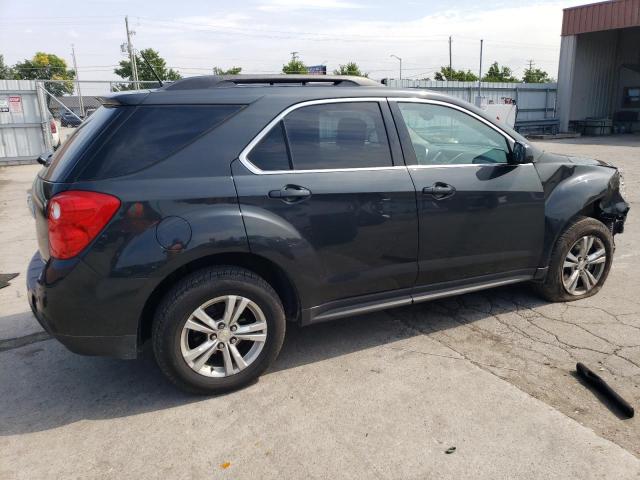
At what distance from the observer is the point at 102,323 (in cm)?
288

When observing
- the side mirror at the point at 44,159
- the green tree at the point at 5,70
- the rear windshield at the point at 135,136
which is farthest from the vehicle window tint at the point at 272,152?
the green tree at the point at 5,70

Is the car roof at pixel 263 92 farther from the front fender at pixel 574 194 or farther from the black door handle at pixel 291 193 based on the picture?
the front fender at pixel 574 194

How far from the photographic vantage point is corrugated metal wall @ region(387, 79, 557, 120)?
86.2ft

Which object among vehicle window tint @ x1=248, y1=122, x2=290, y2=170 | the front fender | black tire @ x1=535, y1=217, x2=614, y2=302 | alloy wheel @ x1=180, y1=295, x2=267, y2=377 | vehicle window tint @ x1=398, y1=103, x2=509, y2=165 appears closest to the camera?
alloy wheel @ x1=180, y1=295, x2=267, y2=377

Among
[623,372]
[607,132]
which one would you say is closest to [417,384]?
[623,372]

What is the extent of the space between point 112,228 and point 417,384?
2.02 metres

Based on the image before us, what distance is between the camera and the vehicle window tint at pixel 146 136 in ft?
9.39

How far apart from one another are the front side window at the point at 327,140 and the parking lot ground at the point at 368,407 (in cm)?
136

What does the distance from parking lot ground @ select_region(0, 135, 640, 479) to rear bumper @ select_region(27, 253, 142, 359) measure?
17.5 inches

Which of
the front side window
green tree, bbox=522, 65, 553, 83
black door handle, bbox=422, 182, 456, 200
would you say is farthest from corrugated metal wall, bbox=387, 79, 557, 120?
green tree, bbox=522, 65, 553, 83

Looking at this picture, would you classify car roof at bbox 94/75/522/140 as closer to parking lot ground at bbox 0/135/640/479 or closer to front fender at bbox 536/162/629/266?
front fender at bbox 536/162/629/266

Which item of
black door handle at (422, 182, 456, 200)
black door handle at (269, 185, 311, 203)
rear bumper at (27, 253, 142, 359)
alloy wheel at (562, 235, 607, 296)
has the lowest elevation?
alloy wheel at (562, 235, 607, 296)

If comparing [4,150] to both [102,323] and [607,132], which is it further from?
[607,132]

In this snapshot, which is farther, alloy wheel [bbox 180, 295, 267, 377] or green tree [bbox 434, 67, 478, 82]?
green tree [bbox 434, 67, 478, 82]
